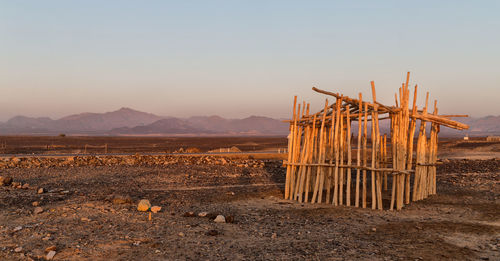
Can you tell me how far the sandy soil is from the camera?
743cm

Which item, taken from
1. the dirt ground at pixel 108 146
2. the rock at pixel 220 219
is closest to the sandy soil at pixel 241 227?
the rock at pixel 220 219

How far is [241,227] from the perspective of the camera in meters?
9.44

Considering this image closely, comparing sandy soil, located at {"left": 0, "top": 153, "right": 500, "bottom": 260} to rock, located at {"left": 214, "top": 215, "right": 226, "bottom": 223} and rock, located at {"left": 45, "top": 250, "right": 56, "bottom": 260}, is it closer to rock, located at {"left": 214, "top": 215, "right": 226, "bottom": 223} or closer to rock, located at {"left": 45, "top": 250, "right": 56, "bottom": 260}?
rock, located at {"left": 45, "top": 250, "right": 56, "bottom": 260}

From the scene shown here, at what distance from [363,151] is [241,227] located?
5.52 metres

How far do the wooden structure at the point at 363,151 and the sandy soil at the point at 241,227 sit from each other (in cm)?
66

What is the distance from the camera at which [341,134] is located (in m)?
12.3

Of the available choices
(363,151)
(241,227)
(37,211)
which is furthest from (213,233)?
(363,151)

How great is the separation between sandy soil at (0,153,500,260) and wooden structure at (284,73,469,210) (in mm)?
656

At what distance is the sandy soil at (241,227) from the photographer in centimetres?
743

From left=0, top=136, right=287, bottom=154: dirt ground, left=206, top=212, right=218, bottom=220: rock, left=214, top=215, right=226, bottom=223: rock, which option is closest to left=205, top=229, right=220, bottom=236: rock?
left=214, top=215, right=226, bottom=223: rock

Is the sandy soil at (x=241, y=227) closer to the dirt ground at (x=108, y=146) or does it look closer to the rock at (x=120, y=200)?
the rock at (x=120, y=200)

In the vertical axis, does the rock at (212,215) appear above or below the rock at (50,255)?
above

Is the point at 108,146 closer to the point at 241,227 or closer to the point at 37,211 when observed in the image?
the point at 37,211

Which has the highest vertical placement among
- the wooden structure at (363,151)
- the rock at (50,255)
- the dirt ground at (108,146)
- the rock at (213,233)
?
the wooden structure at (363,151)
